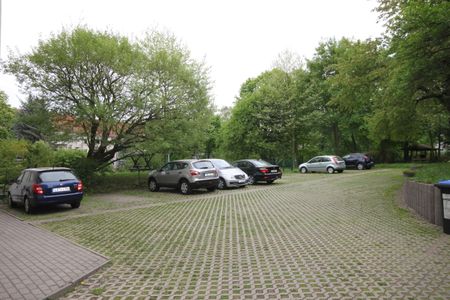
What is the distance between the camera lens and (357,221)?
8977mm

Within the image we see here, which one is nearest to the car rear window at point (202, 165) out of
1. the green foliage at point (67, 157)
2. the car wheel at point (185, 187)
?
the car wheel at point (185, 187)

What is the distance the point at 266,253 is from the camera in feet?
20.4

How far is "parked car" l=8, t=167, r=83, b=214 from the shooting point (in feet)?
37.2

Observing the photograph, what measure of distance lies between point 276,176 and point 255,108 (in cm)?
1730

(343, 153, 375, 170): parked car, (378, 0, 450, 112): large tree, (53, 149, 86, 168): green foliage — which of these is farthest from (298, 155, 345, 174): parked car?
(53, 149, 86, 168): green foliage

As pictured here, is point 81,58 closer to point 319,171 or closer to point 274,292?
point 274,292

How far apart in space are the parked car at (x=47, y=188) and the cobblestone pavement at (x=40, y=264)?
3112 millimetres

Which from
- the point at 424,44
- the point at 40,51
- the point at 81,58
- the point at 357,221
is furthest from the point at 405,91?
the point at 40,51

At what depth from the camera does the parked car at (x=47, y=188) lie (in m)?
11.3

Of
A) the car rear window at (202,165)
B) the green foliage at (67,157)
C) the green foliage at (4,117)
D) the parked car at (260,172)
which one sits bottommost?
the parked car at (260,172)

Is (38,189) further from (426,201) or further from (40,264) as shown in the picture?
(426,201)

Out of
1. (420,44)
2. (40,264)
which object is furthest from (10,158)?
(420,44)

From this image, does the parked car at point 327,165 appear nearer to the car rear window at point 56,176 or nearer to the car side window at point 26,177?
the car rear window at point 56,176

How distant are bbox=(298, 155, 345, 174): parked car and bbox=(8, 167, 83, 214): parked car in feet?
68.1
